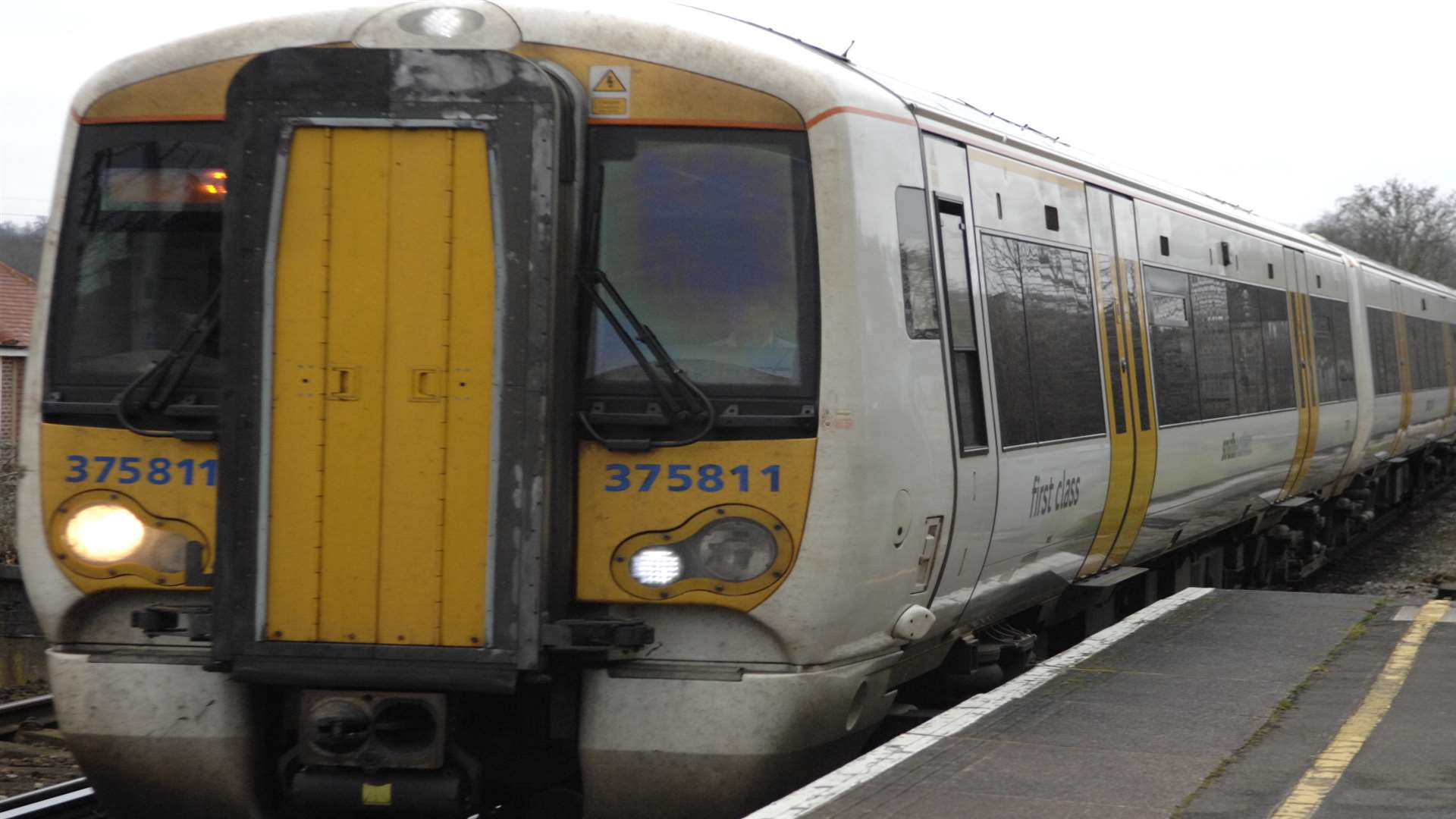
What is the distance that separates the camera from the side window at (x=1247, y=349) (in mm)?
10508

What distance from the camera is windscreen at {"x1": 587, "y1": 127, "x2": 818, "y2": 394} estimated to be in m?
4.83

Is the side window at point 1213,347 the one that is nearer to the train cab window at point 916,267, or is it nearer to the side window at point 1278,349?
the side window at point 1278,349

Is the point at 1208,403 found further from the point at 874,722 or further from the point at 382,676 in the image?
the point at 382,676

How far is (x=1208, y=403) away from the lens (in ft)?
31.5

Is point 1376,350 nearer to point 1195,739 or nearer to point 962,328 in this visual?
point 962,328

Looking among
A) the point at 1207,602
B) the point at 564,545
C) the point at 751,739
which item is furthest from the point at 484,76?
the point at 1207,602

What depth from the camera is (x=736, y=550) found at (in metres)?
4.74

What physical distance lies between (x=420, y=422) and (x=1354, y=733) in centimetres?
313

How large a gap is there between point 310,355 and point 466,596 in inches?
30.9

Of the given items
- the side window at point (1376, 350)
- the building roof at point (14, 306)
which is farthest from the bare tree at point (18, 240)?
the side window at point (1376, 350)

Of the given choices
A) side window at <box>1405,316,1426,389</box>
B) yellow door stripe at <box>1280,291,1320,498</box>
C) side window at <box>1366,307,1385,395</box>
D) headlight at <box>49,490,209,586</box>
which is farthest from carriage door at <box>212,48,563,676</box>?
side window at <box>1405,316,1426,389</box>

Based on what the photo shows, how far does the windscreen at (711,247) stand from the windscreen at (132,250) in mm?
1176

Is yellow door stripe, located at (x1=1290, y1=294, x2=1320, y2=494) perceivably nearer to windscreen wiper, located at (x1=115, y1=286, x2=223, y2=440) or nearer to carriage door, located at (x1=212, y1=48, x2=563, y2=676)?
carriage door, located at (x1=212, y1=48, x2=563, y2=676)

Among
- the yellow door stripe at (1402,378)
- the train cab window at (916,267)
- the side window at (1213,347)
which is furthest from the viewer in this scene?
the yellow door stripe at (1402,378)
